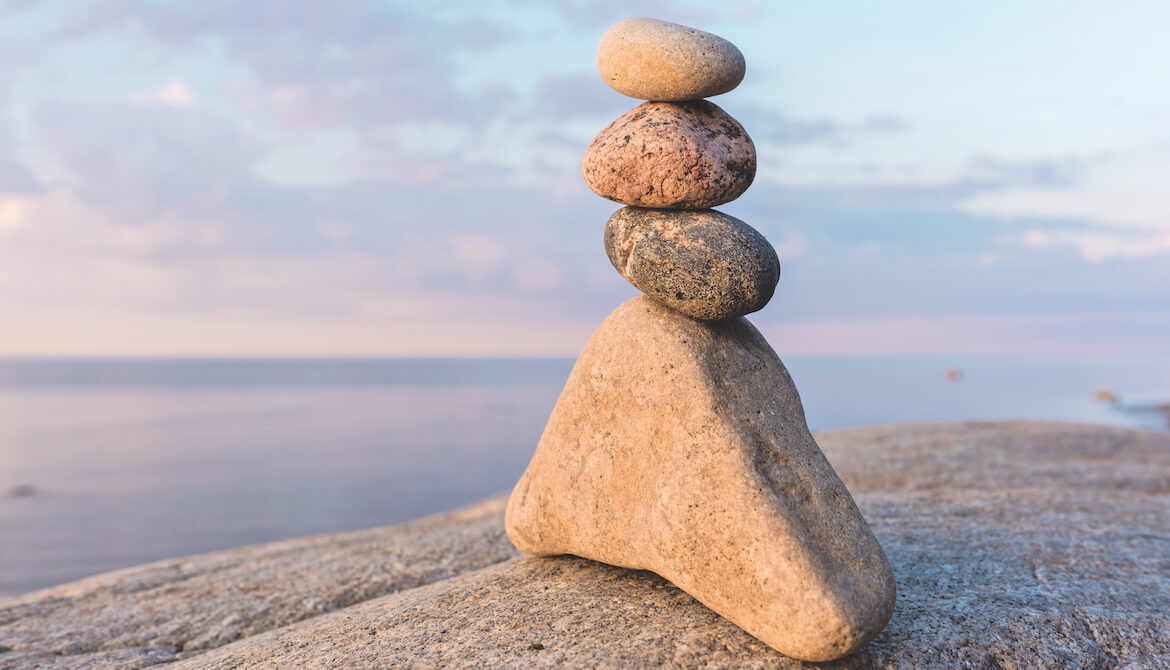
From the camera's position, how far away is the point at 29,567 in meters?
14.3

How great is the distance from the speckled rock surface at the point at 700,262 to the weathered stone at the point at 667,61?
881mm

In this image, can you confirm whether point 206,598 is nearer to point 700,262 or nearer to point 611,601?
point 611,601

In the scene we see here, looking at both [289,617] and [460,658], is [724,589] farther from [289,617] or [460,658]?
[289,617]

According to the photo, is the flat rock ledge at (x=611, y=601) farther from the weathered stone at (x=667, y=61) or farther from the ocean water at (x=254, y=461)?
the ocean water at (x=254, y=461)

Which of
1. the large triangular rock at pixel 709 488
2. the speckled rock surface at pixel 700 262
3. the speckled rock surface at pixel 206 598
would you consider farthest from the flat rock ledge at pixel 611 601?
the speckled rock surface at pixel 700 262

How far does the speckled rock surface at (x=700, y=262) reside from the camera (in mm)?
4922

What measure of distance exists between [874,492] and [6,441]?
35805mm

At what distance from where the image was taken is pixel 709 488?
4590 millimetres

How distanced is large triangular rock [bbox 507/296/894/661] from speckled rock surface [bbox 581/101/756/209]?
835 mm

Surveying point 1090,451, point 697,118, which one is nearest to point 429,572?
point 697,118

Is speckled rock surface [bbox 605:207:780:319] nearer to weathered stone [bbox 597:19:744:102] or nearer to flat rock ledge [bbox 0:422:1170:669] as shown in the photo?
weathered stone [bbox 597:19:744:102]

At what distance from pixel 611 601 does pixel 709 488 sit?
1143 millimetres

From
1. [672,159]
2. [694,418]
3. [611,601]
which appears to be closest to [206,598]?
[611,601]

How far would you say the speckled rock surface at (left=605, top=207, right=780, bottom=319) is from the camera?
194 inches
